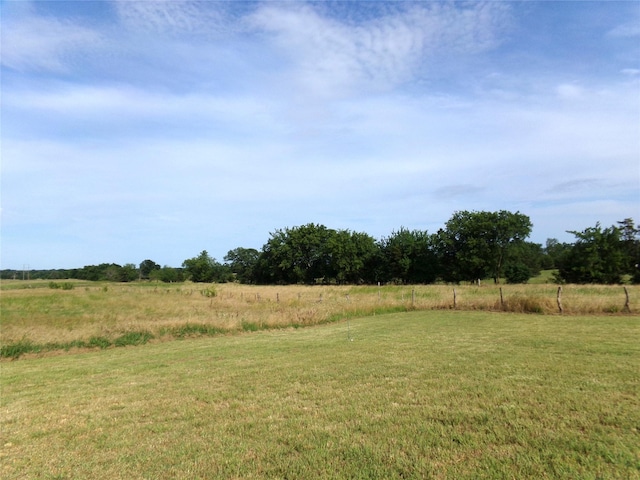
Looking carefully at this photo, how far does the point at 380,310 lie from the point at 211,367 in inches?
590

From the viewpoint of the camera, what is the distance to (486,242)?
6022 centimetres

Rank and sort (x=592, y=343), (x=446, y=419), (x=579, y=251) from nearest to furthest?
1. (x=446, y=419)
2. (x=592, y=343)
3. (x=579, y=251)

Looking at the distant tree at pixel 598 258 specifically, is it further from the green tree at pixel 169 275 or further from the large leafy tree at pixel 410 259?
the green tree at pixel 169 275

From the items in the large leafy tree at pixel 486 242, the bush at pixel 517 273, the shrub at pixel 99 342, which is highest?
the large leafy tree at pixel 486 242

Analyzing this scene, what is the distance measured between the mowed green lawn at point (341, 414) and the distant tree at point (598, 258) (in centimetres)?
5132

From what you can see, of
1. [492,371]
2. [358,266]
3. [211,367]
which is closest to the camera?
[492,371]

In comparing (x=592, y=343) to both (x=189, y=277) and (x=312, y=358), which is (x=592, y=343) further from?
(x=189, y=277)

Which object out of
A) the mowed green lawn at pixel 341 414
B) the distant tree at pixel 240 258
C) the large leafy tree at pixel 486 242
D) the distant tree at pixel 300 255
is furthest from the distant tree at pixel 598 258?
the distant tree at pixel 240 258

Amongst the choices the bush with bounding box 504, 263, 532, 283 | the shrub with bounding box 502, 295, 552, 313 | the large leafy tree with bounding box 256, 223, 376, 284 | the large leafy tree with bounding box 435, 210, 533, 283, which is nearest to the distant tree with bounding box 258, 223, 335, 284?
the large leafy tree with bounding box 256, 223, 376, 284

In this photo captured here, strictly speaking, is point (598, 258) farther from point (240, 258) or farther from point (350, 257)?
point (240, 258)

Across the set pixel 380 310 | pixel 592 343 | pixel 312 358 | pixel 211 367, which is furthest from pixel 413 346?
pixel 380 310

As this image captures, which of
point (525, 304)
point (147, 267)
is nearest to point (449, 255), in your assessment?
point (525, 304)

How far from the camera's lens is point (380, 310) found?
925 inches

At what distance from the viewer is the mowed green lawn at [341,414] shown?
13.8 feet
